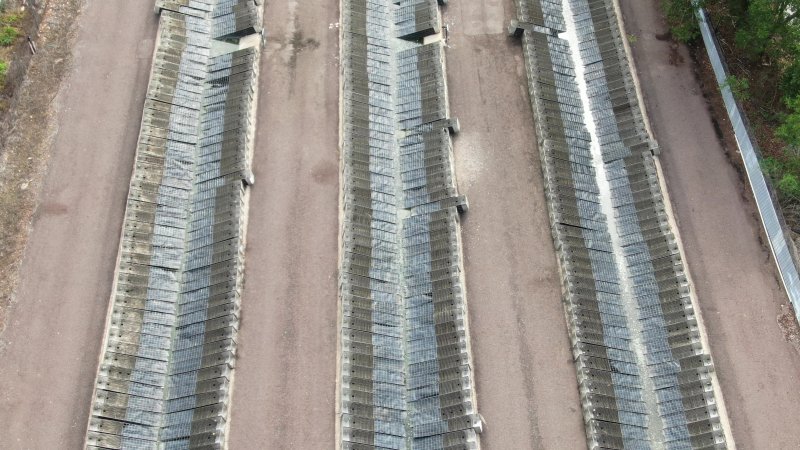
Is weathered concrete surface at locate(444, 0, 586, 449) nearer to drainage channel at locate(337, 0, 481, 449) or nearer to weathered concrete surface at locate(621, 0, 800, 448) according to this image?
drainage channel at locate(337, 0, 481, 449)

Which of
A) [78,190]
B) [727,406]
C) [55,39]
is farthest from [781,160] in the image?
[55,39]

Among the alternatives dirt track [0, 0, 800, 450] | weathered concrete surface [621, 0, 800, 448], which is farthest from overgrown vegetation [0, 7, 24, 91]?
weathered concrete surface [621, 0, 800, 448]

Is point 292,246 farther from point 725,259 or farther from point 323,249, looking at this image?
point 725,259

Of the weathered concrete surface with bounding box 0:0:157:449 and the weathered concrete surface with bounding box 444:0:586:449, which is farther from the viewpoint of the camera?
the weathered concrete surface with bounding box 444:0:586:449

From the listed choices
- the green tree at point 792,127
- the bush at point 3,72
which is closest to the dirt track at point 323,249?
the bush at point 3,72

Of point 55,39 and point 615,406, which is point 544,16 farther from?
point 55,39

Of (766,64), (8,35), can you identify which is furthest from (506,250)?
(8,35)
